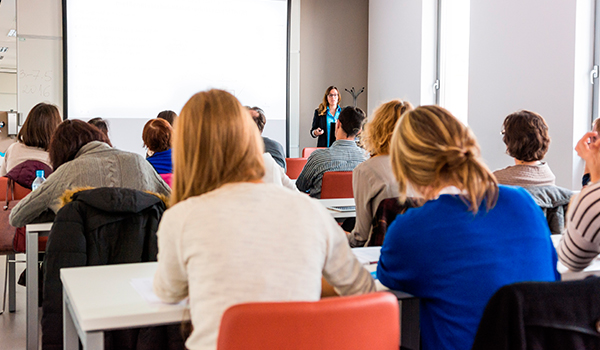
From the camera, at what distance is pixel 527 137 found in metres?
2.80

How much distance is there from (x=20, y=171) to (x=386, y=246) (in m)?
2.67

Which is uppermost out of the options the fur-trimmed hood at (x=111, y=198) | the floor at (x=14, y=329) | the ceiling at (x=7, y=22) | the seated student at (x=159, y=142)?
the ceiling at (x=7, y=22)

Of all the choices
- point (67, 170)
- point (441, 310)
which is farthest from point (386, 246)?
point (67, 170)

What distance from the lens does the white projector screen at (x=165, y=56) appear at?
6.76 m

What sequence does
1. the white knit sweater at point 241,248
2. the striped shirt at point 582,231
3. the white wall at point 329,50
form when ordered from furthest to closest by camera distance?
the white wall at point 329,50 → the striped shirt at point 582,231 → the white knit sweater at point 241,248

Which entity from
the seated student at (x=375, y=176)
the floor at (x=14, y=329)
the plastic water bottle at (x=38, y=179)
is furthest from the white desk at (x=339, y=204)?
the floor at (x=14, y=329)

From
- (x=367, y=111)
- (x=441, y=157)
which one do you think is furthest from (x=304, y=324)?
(x=367, y=111)

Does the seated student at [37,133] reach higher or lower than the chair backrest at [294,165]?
higher

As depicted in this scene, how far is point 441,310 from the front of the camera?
135 centimetres

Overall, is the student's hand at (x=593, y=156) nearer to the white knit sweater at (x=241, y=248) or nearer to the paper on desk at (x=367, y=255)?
the paper on desk at (x=367, y=255)

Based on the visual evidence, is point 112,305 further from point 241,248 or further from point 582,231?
point 582,231

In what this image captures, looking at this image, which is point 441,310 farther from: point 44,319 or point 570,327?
point 44,319

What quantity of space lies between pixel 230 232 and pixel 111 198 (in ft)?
3.55

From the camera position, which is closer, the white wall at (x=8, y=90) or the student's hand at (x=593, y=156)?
the student's hand at (x=593, y=156)
